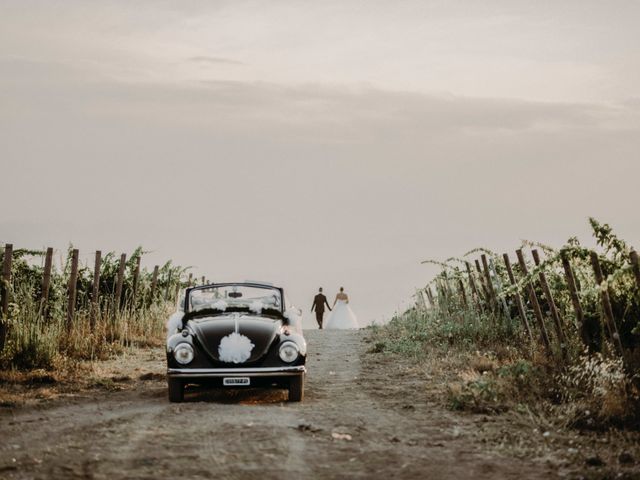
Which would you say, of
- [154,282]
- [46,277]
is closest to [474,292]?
[154,282]

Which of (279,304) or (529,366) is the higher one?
(279,304)

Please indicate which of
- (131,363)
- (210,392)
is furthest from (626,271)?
(131,363)

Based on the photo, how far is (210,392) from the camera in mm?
12477

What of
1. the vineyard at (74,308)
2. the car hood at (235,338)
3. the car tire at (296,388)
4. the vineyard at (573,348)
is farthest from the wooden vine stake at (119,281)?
the car tire at (296,388)

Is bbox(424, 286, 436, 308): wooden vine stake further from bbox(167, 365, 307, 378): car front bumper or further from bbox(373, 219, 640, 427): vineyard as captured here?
bbox(167, 365, 307, 378): car front bumper

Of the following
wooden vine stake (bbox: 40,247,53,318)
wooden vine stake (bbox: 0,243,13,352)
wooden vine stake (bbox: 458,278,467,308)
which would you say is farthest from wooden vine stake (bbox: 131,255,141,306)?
wooden vine stake (bbox: 458,278,467,308)

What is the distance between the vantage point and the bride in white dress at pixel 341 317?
1480 inches

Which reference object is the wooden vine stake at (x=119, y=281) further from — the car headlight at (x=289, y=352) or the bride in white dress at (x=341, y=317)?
the bride in white dress at (x=341, y=317)

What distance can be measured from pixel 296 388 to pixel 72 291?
8227mm

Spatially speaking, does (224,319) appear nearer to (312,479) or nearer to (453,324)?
(312,479)

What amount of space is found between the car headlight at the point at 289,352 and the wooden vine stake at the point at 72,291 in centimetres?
740

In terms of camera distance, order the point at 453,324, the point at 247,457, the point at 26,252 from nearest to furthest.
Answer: the point at 247,457, the point at 26,252, the point at 453,324

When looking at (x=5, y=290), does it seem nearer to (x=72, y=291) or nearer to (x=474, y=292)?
(x=72, y=291)

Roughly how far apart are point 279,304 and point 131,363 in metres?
4.96
